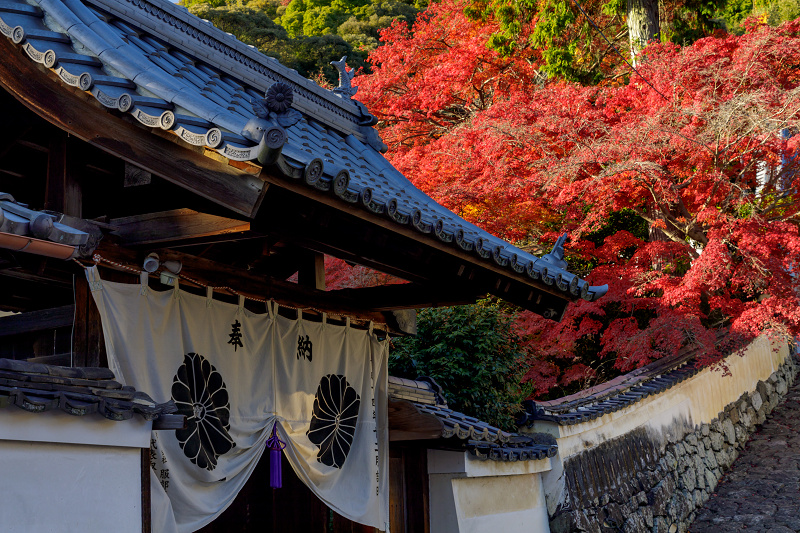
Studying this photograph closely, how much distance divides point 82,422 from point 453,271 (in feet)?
11.3

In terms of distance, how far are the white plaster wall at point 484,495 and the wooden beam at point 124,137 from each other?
504 centimetres

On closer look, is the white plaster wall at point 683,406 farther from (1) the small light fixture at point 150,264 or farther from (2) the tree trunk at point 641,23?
(2) the tree trunk at point 641,23

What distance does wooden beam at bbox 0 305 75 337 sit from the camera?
5.25m

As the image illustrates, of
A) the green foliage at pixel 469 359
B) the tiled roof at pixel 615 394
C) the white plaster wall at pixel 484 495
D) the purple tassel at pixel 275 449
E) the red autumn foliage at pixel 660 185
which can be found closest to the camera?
the purple tassel at pixel 275 449

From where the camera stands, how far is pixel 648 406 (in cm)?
1306

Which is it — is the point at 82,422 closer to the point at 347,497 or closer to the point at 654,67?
the point at 347,497

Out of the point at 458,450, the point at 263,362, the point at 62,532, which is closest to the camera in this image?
the point at 62,532

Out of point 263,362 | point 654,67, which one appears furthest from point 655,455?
point 263,362

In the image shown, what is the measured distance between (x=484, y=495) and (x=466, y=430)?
4.18 feet

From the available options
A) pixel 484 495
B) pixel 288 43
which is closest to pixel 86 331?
pixel 484 495

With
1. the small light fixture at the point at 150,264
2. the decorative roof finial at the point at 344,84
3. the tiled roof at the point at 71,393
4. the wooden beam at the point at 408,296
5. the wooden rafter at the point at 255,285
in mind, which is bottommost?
the tiled roof at the point at 71,393

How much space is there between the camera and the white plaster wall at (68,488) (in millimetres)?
3725

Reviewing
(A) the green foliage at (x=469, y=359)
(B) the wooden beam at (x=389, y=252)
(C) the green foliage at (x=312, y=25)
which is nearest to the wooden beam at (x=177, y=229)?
(B) the wooden beam at (x=389, y=252)

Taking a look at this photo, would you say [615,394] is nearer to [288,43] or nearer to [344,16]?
[288,43]
